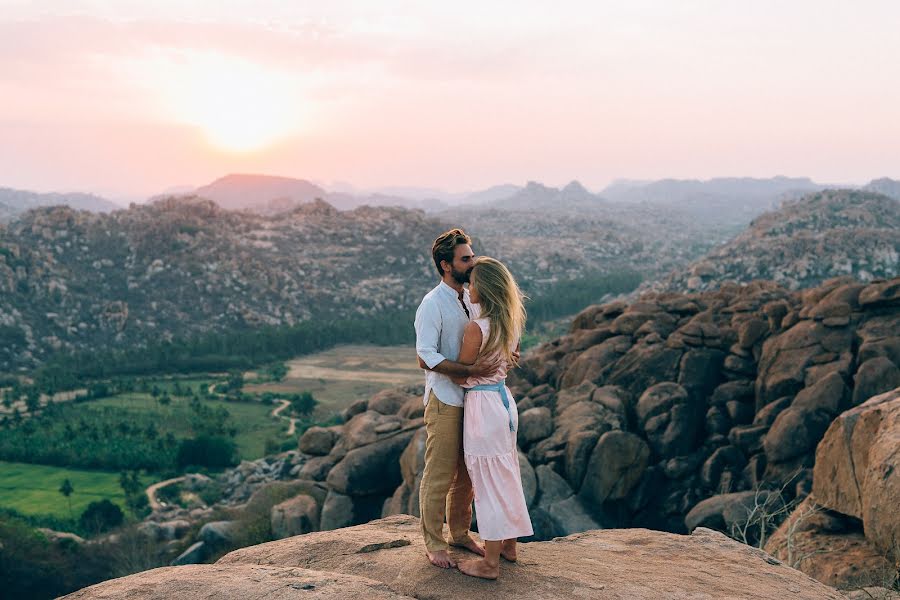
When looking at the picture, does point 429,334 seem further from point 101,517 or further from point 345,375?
point 345,375

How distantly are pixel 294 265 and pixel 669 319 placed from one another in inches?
3817

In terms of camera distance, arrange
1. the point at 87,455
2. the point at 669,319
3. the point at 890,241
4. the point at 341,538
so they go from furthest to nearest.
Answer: the point at 890,241
the point at 87,455
the point at 669,319
the point at 341,538

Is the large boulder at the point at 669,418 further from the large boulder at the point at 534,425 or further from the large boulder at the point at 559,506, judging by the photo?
the large boulder at the point at 559,506

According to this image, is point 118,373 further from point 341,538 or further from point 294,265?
point 341,538

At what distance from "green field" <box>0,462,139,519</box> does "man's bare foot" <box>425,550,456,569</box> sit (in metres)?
35.6

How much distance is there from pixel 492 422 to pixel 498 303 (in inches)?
39.3

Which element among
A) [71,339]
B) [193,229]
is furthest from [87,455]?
[193,229]

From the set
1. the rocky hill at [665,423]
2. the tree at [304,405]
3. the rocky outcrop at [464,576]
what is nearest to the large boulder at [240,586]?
the rocky outcrop at [464,576]

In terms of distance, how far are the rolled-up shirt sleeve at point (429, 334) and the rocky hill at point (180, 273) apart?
256ft

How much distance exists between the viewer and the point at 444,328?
20.4 feet

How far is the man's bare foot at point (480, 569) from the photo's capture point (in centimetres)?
596

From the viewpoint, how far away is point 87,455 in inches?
1829

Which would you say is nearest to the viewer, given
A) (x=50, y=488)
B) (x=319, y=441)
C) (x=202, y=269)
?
(x=319, y=441)

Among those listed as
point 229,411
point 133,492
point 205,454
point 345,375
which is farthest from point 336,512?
point 345,375
